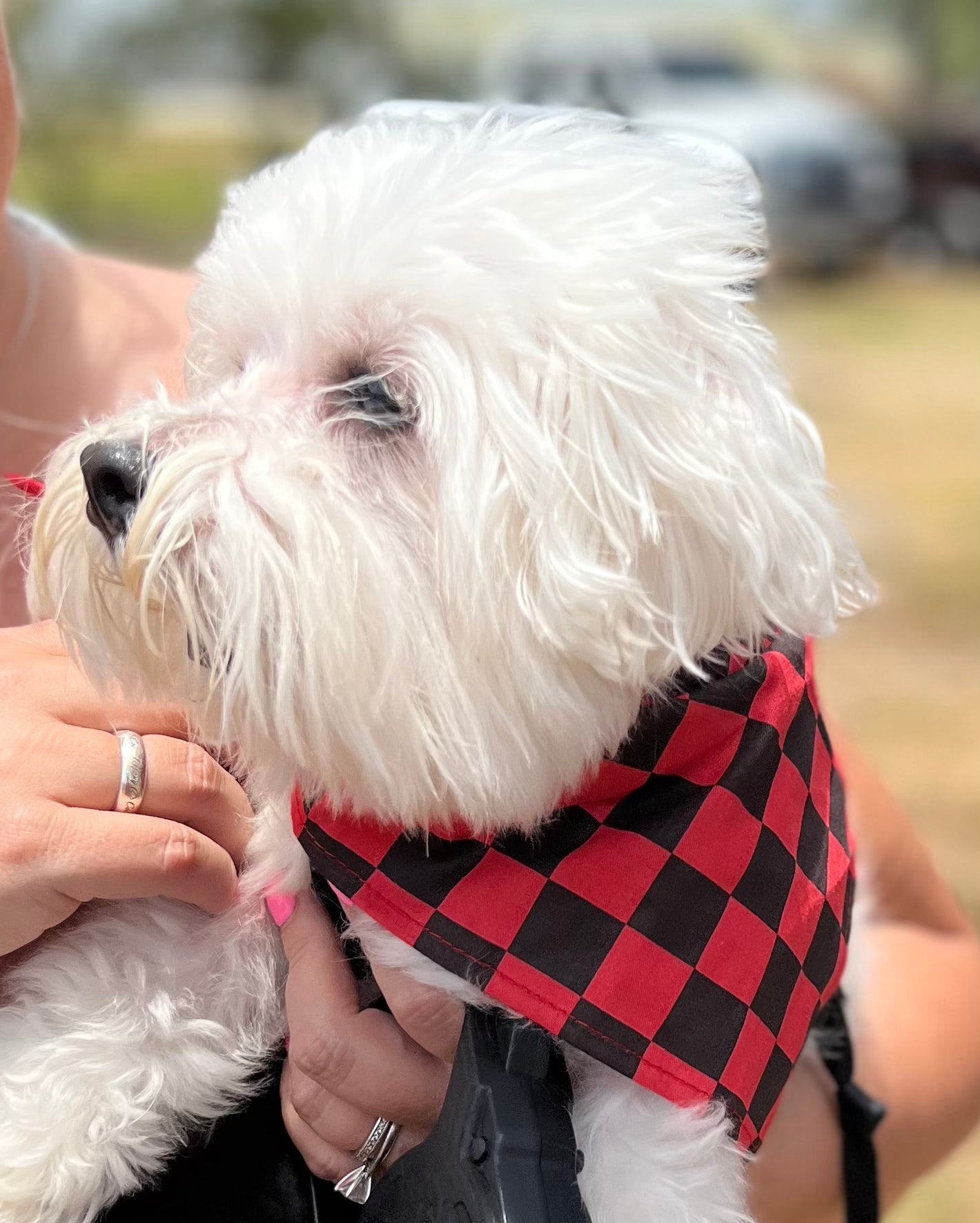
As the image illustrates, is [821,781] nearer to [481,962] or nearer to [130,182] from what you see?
[481,962]

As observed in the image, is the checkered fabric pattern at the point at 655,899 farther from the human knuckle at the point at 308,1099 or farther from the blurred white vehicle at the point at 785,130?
the blurred white vehicle at the point at 785,130

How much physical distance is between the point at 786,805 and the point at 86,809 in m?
0.53

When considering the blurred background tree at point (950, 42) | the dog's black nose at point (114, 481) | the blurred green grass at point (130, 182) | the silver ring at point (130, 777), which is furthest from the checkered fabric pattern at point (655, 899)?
the blurred background tree at point (950, 42)

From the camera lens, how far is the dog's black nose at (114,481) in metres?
0.88

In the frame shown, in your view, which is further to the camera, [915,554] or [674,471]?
[915,554]

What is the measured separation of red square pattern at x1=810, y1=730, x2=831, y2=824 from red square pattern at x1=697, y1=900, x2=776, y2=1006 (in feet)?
0.41

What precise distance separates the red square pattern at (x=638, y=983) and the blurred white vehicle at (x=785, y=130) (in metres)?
A: 9.93

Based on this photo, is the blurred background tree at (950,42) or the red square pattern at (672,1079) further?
the blurred background tree at (950,42)

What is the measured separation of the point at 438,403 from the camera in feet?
2.90


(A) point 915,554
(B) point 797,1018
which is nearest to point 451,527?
(B) point 797,1018

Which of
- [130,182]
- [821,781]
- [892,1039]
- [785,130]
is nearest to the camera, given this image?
[821,781]

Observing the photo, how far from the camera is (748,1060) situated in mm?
968

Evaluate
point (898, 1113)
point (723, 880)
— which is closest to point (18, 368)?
point (723, 880)

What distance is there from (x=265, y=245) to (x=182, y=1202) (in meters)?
0.72
